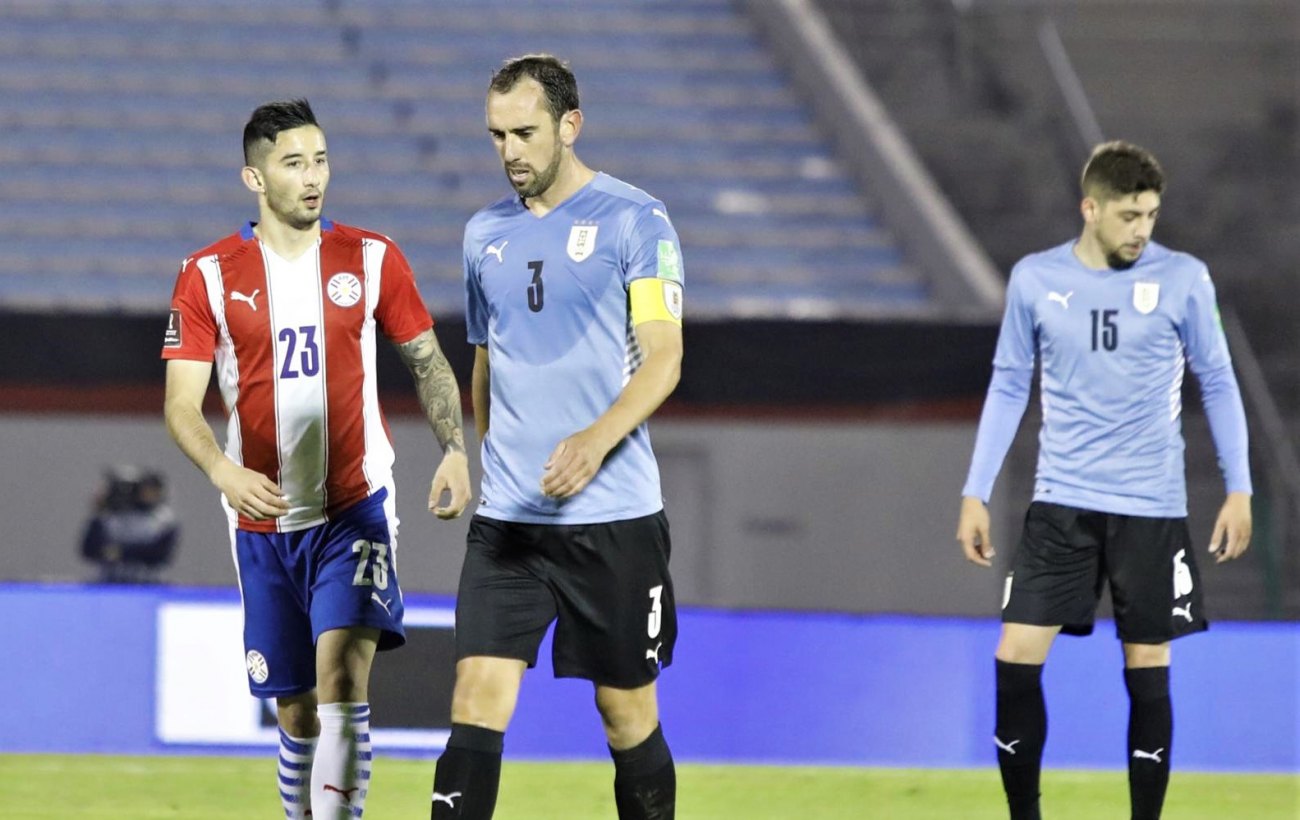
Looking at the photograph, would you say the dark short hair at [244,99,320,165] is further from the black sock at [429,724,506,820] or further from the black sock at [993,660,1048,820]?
the black sock at [993,660,1048,820]

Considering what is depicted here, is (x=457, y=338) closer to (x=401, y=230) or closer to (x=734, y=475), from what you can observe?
(x=734, y=475)

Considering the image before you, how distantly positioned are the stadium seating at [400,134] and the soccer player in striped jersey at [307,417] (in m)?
8.07

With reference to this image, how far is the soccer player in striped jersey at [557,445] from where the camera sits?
14.0 feet

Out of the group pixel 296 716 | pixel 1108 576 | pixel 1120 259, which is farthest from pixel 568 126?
pixel 1108 576

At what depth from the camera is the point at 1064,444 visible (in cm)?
566

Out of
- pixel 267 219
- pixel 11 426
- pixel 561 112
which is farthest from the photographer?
pixel 11 426

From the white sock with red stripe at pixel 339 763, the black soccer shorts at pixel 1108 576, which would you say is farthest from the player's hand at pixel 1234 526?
the white sock with red stripe at pixel 339 763

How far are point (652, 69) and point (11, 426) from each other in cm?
605

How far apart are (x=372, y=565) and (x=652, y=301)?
3.53 ft

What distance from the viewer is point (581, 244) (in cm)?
432

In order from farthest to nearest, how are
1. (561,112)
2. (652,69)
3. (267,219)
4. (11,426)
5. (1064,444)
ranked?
(652,69), (11,426), (1064,444), (267,219), (561,112)

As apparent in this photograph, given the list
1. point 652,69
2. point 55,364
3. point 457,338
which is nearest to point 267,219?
point 457,338

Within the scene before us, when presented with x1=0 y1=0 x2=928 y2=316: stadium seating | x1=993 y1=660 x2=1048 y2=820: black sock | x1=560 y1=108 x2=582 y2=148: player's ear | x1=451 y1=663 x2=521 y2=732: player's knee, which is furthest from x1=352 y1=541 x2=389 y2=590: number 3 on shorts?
x1=0 y1=0 x2=928 y2=316: stadium seating

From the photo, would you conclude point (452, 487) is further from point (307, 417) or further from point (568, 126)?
point (568, 126)
